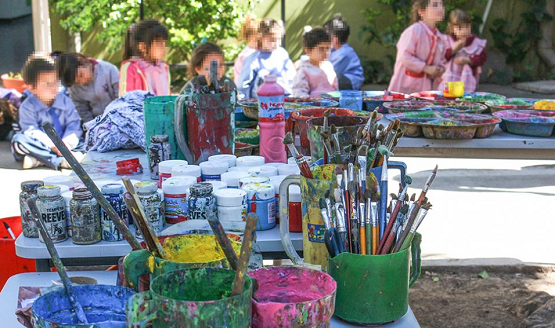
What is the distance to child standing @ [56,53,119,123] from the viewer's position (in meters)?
6.57

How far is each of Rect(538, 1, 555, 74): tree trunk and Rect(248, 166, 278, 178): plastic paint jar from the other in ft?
34.2

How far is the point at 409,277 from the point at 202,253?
53 cm

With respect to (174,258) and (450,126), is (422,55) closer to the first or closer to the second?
(450,126)

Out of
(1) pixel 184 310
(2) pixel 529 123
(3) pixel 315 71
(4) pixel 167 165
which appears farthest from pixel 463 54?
(1) pixel 184 310

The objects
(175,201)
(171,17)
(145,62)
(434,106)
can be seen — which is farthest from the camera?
(171,17)

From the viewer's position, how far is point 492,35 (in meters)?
11.8

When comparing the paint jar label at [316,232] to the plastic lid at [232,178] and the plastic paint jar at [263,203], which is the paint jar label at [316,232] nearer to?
the plastic paint jar at [263,203]

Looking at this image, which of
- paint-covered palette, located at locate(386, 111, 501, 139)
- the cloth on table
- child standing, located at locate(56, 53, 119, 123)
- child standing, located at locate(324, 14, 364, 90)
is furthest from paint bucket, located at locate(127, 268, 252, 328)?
child standing, located at locate(324, 14, 364, 90)

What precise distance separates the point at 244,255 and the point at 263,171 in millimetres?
1198

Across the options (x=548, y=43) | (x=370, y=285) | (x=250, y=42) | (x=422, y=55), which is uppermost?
(x=548, y=43)

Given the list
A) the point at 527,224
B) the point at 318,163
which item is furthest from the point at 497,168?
the point at 318,163

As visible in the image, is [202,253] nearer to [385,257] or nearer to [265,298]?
[265,298]

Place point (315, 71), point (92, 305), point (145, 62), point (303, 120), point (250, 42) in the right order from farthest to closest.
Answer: point (250, 42), point (145, 62), point (315, 71), point (303, 120), point (92, 305)

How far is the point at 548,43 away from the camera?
11.7 meters
